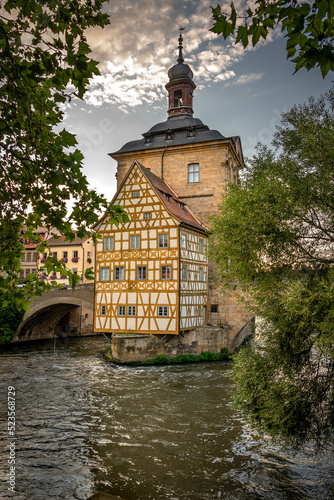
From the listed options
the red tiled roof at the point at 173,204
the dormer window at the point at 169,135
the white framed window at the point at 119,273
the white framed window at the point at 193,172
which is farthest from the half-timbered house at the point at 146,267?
the dormer window at the point at 169,135

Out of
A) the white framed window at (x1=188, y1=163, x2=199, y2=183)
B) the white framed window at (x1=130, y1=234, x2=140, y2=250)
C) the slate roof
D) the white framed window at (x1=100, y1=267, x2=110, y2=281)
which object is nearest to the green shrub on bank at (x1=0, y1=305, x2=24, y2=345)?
the white framed window at (x1=100, y1=267, x2=110, y2=281)

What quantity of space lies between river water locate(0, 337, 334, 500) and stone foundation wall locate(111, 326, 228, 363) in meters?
2.57

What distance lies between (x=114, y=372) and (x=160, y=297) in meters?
3.92

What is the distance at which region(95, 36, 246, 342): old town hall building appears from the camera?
1827cm

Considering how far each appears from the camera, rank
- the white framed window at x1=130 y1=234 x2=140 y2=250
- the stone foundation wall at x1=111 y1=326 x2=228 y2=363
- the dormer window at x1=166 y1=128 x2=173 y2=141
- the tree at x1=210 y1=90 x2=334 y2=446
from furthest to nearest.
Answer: the dormer window at x1=166 y1=128 x2=173 y2=141 → the white framed window at x1=130 y1=234 x2=140 y2=250 → the stone foundation wall at x1=111 y1=326 x2=228 y2=363 → the tree at x1=210 y1=90 x2=334 y2=446

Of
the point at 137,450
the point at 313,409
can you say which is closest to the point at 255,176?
the point at 313,409

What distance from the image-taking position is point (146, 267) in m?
18.7

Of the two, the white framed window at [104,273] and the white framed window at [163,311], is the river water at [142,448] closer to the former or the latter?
the white framed window at [163,311]

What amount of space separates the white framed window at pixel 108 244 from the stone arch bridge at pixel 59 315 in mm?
3049

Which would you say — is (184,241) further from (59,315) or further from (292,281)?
(59,315)

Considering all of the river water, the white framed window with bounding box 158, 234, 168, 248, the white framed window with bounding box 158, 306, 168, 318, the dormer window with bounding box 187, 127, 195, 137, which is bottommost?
the river water

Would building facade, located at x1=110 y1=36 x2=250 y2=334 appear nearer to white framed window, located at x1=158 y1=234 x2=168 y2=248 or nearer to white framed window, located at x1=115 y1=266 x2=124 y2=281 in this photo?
white framed window, located at x1=158 y1=234 x2=168 y2=248

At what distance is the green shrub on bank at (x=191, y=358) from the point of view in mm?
18125

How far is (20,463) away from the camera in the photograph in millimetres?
8047
